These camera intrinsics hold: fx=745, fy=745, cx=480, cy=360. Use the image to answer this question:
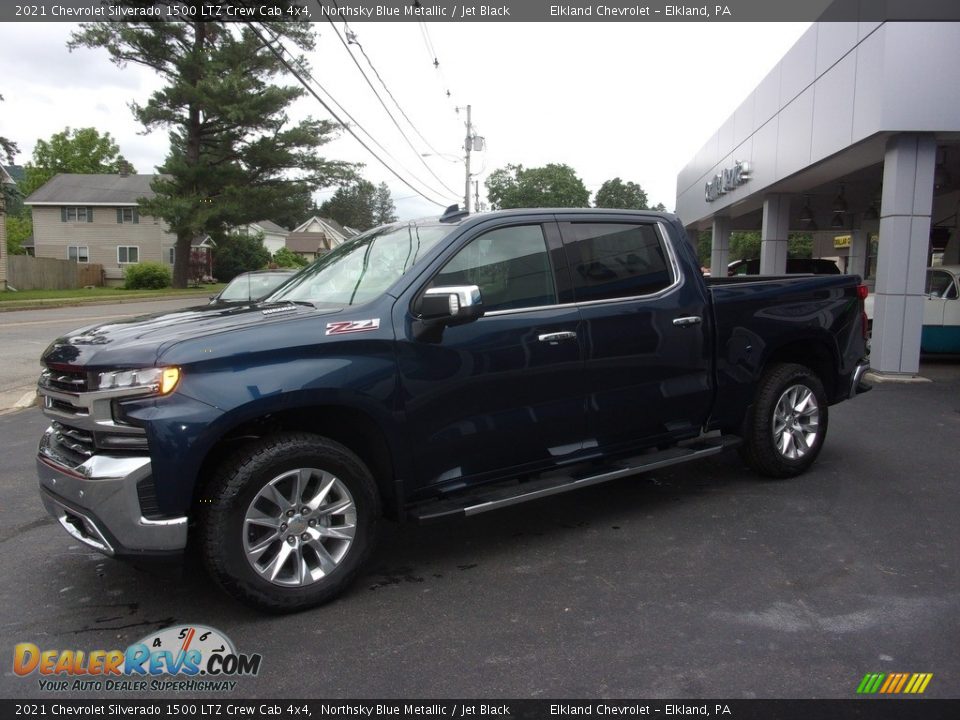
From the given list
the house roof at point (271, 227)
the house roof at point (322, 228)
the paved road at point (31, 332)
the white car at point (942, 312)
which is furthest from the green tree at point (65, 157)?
the white car at point (942, 312)

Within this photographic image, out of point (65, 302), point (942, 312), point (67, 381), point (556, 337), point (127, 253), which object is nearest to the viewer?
point (67, 381)

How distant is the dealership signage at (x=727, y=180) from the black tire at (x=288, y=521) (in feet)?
58.0

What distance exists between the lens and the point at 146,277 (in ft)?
136

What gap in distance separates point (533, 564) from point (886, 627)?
1.77 meters

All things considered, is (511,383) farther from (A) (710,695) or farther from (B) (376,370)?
(A) (710,695)

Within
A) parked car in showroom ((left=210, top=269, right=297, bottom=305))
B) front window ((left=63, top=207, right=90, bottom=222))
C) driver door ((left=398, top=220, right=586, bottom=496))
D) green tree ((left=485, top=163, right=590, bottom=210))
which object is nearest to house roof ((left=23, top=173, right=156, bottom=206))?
front window ((left=63, top=207, right=90, bottom=222))

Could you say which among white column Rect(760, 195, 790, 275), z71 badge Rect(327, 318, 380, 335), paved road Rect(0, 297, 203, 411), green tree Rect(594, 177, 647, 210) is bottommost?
paved road Rect(0, 297, 203, 411)

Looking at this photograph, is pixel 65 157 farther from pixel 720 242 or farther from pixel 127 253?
pixel 720 242

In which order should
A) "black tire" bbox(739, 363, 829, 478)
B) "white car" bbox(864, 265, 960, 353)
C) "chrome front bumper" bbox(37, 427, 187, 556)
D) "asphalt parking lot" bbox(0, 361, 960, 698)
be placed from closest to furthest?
1. "asphalt parking lot" bbox(0, 361, 960, 698)
2. "chrome front bumper" bbox(37, 427, 187, 556)
3. "black tire" bbox(739, 363, 829, 478)
4. "white car" bbox(864, 265, 960, 353)

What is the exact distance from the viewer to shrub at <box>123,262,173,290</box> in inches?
1634

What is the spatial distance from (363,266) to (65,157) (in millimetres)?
78523

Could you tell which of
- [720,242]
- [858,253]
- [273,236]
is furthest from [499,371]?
[273,236]

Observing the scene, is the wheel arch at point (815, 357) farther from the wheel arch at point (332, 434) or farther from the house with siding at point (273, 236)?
the house with siding at point (273, 236)

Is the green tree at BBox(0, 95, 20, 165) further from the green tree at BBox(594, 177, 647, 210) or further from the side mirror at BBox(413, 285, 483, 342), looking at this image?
the green tree at BBox(594, 177, 647, 210)
